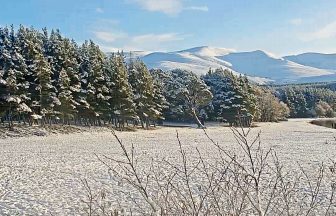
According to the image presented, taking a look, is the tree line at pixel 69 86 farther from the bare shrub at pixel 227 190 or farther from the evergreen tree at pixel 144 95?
the bare shrub at pixel 227 190

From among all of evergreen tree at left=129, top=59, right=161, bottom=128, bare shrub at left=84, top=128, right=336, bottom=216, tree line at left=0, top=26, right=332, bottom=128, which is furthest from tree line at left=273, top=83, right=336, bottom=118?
bare shrub at left=84, top=128, right=336, bottom=216

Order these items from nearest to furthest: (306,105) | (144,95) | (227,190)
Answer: (227,190)
(144,95)
(306,105)

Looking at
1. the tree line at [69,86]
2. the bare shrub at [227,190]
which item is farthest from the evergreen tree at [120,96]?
the bare shrub at [227,190]

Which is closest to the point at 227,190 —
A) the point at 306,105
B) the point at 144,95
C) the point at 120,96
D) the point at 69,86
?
the point at 69,86

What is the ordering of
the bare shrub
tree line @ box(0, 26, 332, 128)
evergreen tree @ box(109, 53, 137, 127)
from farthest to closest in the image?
evergreen tree @ box(109, 53, 137, 127) < tree line @ box(0, 26, 332, 128) < the bare shrub

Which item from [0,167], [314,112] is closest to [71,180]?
[0,167]

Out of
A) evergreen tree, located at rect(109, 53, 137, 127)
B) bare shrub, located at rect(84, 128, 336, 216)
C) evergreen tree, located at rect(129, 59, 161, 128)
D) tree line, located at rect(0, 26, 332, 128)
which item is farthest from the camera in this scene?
evergreen tree, located at rect(129, 59, 161, 128)

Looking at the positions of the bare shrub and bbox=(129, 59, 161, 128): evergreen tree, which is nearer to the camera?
the bare shrub

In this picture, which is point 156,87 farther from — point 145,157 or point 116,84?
point 145,157

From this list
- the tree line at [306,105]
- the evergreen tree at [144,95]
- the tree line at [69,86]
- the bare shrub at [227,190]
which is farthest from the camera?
the tree line at [306,105]

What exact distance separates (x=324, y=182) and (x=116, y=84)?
→ 36738 millimetres

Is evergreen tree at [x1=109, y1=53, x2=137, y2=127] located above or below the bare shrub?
above

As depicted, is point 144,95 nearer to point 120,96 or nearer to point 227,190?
point 120,96

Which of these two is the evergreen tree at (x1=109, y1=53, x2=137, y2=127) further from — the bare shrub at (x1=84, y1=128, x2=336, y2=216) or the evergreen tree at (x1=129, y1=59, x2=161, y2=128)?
the bare shrub at (x1=84, y1=128, x2=336, y2=216)
